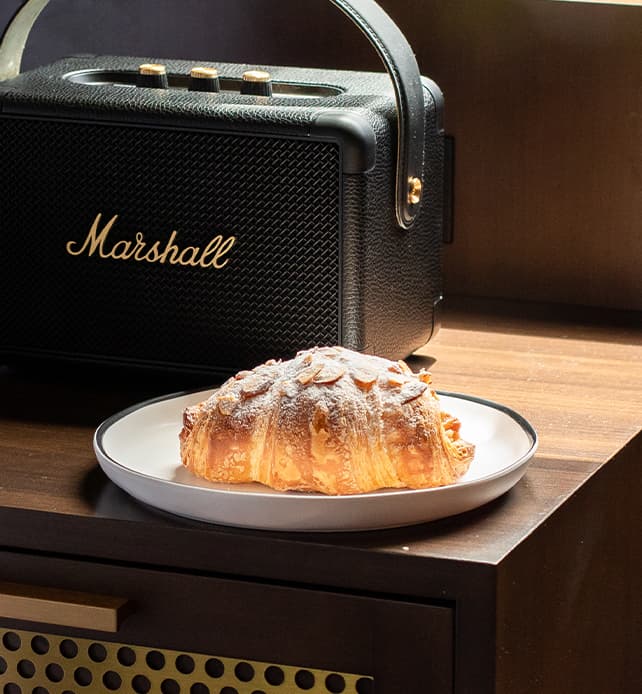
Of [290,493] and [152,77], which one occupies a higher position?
[152,77]

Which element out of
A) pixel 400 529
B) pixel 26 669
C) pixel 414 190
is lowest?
pixel 26 669

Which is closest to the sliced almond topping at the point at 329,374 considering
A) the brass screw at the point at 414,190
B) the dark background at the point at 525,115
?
the brass screw at the point at 414,190

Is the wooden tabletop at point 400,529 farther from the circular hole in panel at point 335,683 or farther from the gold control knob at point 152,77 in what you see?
the gold control knob at point 152,77

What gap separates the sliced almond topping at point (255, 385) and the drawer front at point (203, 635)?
0.38ft

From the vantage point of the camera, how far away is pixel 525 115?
4.80ft

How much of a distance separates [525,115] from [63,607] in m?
0.75

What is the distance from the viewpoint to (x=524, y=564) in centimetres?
90

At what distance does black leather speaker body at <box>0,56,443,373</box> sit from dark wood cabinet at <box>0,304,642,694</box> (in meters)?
0.13

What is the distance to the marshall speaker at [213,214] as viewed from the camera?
1090 millimetres

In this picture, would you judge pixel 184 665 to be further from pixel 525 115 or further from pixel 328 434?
pixel 525 115

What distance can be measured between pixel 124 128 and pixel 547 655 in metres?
0.49

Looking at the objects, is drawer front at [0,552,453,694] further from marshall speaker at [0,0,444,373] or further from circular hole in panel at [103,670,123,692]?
marshall speaker at [0,0,444,373]

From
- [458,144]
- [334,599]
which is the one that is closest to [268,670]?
[334,599]

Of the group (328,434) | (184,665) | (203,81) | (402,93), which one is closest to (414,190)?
(402,93)
